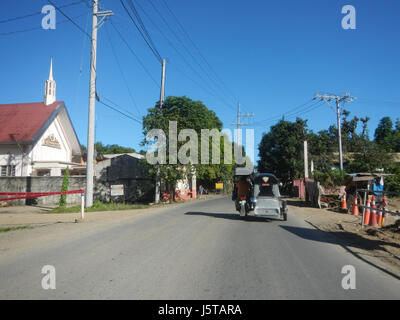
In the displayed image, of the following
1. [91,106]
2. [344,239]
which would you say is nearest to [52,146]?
[91,106]

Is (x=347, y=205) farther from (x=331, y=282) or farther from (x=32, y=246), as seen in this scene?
(x=32, y=246)

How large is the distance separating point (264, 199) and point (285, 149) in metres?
29.8

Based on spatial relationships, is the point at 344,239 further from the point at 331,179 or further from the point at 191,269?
the point at 331,179

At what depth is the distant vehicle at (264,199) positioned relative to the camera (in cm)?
1226

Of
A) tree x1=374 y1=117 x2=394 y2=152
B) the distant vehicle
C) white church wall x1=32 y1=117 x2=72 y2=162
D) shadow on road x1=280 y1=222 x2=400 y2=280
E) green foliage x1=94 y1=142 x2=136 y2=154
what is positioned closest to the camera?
shadow on road x1=280 y1=222 x2=400 y2=280

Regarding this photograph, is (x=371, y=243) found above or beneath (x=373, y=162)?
beneath

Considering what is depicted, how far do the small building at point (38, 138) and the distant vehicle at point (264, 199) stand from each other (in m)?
19.6

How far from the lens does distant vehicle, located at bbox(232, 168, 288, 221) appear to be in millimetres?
12258

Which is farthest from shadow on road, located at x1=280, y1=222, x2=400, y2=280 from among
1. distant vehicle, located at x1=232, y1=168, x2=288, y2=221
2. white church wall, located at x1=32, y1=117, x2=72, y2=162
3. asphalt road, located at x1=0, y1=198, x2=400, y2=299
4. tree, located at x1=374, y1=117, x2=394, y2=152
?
tree, located at x1=374, y1=117, x2=394, y2=152

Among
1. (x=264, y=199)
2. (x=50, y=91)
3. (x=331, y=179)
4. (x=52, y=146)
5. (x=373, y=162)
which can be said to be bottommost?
(x=264, y=199)

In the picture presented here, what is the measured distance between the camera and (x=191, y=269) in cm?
554
